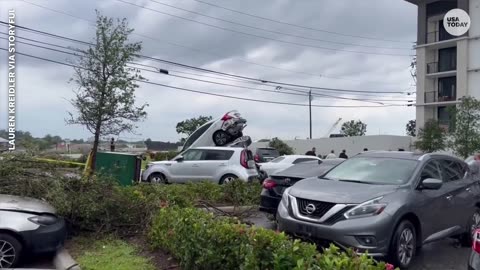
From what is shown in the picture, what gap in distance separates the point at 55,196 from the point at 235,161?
9260mm

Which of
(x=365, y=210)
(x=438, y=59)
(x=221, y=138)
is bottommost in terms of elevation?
(x=365, y=210)

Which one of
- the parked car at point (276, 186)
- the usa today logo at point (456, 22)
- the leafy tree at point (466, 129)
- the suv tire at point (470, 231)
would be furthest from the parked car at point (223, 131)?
the usa today logo at point (456, 22)

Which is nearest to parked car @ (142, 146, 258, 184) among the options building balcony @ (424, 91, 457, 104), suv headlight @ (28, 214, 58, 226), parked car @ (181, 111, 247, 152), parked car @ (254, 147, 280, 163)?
parked car @ (181, 111, 247, 152)

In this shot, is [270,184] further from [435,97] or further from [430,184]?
[435,97]

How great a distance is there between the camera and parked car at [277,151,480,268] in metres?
6.24

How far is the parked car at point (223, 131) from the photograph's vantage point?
68.1ft

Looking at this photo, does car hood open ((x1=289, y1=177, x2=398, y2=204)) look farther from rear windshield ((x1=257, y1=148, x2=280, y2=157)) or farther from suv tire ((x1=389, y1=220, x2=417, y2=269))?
rear windshield ((x1=257, y1=148, x2=280, y2=157))

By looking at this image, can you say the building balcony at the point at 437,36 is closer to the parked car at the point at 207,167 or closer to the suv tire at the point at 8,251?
the parked car at the point at 207,167

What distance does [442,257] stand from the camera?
7621mm

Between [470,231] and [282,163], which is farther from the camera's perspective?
[282,163]

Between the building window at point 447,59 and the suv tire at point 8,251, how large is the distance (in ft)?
156

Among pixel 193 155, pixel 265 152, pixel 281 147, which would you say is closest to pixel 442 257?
pixel 193 155

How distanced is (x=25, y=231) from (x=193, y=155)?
37.2 feet

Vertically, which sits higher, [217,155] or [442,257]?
[217,155]
